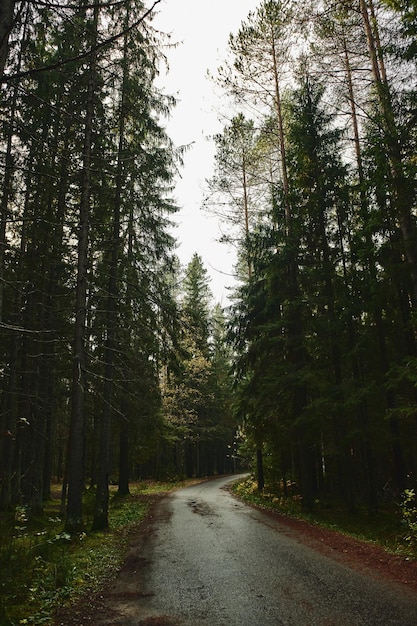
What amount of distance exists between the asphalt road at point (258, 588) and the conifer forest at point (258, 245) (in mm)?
3700

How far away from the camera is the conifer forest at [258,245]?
1085 centimetres

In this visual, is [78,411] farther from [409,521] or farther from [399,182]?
[399,182]

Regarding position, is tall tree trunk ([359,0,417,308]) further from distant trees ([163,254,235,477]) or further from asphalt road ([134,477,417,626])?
distant trees ([163,254,235,477])

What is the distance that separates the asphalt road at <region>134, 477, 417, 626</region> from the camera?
5102 mm

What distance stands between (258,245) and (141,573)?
13190mm

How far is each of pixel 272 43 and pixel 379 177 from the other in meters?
9.07

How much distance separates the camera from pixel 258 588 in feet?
20.3

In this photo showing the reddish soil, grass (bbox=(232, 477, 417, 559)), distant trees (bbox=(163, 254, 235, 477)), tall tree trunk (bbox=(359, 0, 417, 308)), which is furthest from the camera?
distant trees (bbox=(163, 254, 235, 477))

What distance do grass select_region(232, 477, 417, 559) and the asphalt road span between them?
1974 mm

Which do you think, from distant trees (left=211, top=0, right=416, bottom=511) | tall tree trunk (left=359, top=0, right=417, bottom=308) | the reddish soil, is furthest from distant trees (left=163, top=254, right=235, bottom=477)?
tall tree trunk (left=359, top=0, right=417, bottom=308)

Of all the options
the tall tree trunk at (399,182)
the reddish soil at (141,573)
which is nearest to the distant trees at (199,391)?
the reddish soil at (141,573)

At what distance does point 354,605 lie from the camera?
543cm

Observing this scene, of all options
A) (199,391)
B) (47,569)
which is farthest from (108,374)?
(199,391)

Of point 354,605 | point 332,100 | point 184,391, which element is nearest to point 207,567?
point 354,605
